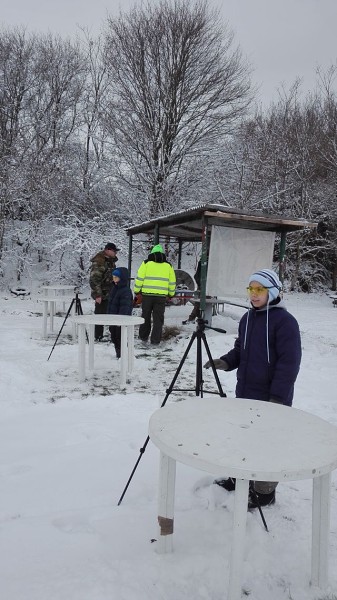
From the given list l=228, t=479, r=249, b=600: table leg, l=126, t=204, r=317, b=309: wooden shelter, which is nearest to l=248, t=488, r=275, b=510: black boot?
l=228, t=479, r=249, b=600: table leg

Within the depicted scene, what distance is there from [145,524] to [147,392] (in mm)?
2760

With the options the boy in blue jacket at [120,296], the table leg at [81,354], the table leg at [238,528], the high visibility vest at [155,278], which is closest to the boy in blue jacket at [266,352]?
the table leg at [238,528]

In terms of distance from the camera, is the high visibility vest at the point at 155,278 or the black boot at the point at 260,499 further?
the high visibility vest at the point at 155,278

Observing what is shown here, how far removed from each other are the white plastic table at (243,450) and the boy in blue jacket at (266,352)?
0.96 ft

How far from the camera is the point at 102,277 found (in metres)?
8.12

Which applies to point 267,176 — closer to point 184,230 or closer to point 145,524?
point 184,230

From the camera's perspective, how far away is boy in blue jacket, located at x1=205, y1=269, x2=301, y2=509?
272 cm

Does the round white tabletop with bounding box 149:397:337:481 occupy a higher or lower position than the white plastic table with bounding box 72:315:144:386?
higher

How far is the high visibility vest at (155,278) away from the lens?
7.99 metres

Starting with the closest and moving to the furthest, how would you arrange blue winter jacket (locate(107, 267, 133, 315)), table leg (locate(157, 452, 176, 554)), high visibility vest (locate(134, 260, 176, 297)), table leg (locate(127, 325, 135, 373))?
table leg (locate(157, 452, 176, 554))
table leg (locate(127, 325, 135, 373))
blue winter jacket (locate(107, 267, 133, 315))
high visibility vest (locate(134, 260, 176, 297))

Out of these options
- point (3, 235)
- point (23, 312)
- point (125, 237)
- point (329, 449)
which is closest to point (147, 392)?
point (329, 449)

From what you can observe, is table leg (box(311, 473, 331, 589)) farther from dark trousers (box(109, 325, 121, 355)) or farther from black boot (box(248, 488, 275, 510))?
dark trousers (box(109, 325, 121, 355))

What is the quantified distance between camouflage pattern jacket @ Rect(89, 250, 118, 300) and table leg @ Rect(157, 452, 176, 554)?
598cm

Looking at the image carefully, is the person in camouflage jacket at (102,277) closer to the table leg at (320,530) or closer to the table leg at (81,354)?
the table leg at (81,354)
